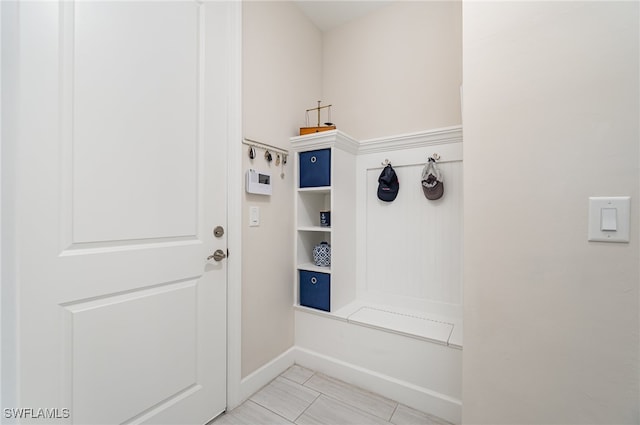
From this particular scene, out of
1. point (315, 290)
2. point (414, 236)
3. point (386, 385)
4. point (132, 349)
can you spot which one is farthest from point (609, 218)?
point (132, 349)

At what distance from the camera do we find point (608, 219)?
812 millimetres

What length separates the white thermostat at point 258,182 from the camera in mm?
1623

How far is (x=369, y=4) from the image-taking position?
81.7 inches

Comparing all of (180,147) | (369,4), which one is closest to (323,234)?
(180,147)

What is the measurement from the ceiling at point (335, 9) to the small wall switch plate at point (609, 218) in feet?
6.56

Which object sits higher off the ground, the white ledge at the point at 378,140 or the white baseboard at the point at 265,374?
the white ledge at the point at 378,140

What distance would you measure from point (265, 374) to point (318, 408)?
406 mm

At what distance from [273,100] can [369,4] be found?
1098 millimetres

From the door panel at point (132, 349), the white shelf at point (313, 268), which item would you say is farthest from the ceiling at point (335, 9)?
the door panel at point (132, 349)

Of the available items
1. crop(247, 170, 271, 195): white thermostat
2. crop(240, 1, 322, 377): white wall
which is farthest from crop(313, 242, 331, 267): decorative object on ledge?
crop(247, 170, 271, 195): white thermostat

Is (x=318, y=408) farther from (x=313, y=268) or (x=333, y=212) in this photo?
(x=333, y=212)

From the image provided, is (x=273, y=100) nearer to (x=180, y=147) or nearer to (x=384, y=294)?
(x=180, y=147)

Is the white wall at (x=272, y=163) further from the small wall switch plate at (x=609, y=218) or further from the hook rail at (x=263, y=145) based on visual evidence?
the small wall switch plate at (x=609, y=218)

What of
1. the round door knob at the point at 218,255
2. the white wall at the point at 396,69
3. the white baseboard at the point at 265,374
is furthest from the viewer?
the white wall at the point at 396,69
